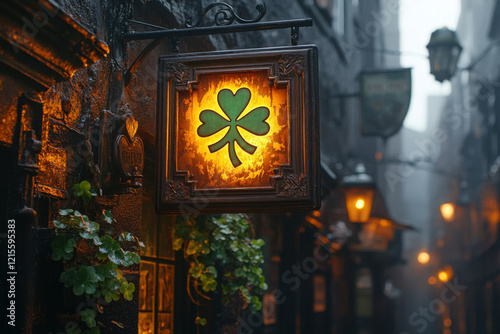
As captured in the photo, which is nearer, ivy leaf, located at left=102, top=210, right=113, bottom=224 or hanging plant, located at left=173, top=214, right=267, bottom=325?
ivy leaf, located at left=102, top=210, right=113, bottom=224

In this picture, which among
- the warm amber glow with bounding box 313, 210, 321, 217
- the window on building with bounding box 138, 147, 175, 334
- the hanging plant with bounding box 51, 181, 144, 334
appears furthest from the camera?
the warm amber glow with bounding box 313, 210, 321, 217

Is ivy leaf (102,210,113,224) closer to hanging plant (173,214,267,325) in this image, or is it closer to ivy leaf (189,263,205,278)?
hanging plant (173,214,267,325)

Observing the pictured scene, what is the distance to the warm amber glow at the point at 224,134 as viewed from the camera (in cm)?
407

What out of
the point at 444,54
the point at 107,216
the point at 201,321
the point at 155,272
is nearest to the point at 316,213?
the point at 444,54

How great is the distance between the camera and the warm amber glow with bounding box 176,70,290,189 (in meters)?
4.07

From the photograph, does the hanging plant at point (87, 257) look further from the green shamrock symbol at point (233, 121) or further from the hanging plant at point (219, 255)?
the hanging plant at point (219, 255)

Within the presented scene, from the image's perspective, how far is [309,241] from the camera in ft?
38.8

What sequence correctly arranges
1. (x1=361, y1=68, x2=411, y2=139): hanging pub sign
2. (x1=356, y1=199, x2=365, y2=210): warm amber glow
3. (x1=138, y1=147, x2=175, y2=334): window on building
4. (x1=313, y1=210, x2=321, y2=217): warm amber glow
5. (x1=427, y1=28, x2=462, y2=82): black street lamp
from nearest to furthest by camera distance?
(x1=138, y1=147, x2=175, y2=334): window on building, (x1=427, y1=28, x2=462, y2=82): black street lamp, (x1=356, y1=199, x2=365, y2=210): warm amber glow, (x1=361, y1=68, x2=411, y2=139): hanging pub sign, (x1=313, y1=210, x2=321, y2=217): warm amber glow

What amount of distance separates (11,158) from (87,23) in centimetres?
123

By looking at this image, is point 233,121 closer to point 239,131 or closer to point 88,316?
point 239,131

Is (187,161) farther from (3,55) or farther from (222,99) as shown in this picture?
(3,55)

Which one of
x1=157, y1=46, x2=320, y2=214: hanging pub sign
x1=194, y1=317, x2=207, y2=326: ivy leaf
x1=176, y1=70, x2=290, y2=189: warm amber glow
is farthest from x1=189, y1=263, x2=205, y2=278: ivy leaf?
x1=176, y1=70, x2=290, y2=189: warm amber glow

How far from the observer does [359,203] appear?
11.0 m

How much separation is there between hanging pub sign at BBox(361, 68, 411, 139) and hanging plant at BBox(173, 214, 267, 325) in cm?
591
